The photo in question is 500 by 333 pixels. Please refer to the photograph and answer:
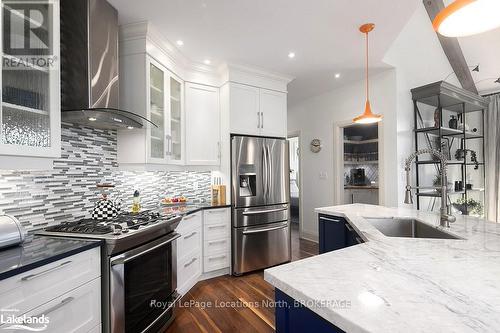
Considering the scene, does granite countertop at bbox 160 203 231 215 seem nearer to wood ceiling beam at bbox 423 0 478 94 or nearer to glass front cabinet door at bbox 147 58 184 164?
glass front cabinet door at bbox 147 58 184 164

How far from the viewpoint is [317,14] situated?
207 cm

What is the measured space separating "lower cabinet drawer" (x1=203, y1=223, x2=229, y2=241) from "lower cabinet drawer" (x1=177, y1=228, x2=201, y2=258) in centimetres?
10

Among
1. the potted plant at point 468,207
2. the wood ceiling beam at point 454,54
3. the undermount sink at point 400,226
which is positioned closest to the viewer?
the undermount sink at point 400,226

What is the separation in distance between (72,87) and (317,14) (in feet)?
6.66

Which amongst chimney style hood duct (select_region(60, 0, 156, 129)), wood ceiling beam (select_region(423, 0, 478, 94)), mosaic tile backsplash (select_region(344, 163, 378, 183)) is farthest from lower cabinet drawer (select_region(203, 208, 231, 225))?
wood ceiling beam (select_region(423, 0, 478, 94))

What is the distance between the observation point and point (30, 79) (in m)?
1.30

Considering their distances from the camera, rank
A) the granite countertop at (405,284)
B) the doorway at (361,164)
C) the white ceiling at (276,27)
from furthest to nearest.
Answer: the doorway at (361,164), the white ceiling at (276,27), the granite countertop at (405,284)

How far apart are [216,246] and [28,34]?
241cm

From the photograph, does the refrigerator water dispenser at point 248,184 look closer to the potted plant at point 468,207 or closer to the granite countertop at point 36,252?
the granite countertop at point 36,252

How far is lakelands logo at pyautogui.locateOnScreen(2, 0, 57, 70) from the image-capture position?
1193 millimetres

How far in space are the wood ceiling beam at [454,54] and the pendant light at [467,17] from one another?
2.95 metres

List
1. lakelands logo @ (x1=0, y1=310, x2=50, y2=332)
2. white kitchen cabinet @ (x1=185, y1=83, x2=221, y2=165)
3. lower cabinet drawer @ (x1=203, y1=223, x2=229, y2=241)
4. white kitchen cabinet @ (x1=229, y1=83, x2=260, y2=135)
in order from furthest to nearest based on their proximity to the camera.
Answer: white kitchen cabinet @ (x1=229, y1=83, x2=260, y2=135)
white kitchen cabinet @ (x1=185, y1=83, x2=221, y2=165)
lower cabinet drawer @ (x1=203, y1=223, x2=229, y2=241)
lakelands logo @ (x1=0, y1=310, x2=50, y2=332)

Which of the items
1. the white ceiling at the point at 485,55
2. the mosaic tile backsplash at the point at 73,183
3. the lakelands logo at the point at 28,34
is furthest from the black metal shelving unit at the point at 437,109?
the lakelands logo at the point at 28,34

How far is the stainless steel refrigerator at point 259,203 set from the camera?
289 centimetres
